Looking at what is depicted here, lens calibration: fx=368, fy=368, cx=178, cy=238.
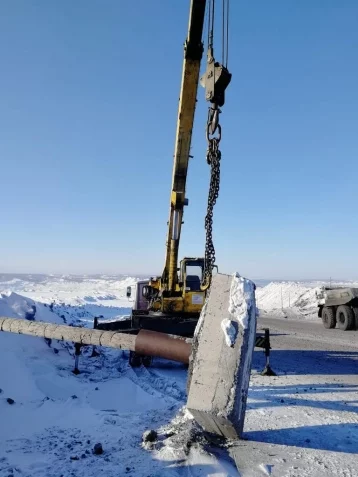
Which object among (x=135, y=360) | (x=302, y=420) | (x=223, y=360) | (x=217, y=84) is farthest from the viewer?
(x=135, y=360)

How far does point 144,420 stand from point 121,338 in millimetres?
1038

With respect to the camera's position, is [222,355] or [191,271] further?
[191,271]

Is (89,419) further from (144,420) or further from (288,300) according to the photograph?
(288,300)

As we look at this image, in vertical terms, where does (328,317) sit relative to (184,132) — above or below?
below

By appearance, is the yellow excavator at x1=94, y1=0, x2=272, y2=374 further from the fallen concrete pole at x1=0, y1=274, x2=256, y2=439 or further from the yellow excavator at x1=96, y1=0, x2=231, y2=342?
the fallen concrete pole at x1=0, y1=274, x2=256, y2=439

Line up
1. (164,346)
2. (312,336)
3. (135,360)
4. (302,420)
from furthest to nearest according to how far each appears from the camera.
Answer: (312,336) < (135,360) < (302,420) < (164,346)

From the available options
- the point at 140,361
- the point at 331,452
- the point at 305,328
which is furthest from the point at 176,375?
the point at 305,328

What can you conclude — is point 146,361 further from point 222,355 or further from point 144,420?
point 222,355

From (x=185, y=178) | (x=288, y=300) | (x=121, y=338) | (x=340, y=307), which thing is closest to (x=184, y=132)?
(x=185, y=178)

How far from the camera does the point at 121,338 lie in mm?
4070

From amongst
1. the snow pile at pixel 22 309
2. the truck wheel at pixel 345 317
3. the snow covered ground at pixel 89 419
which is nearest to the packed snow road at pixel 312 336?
the truck wheel at pixel 345 317

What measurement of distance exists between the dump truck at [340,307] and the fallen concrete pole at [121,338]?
542 inches

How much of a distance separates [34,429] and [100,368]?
3.71m

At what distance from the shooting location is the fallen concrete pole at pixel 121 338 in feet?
11.9
